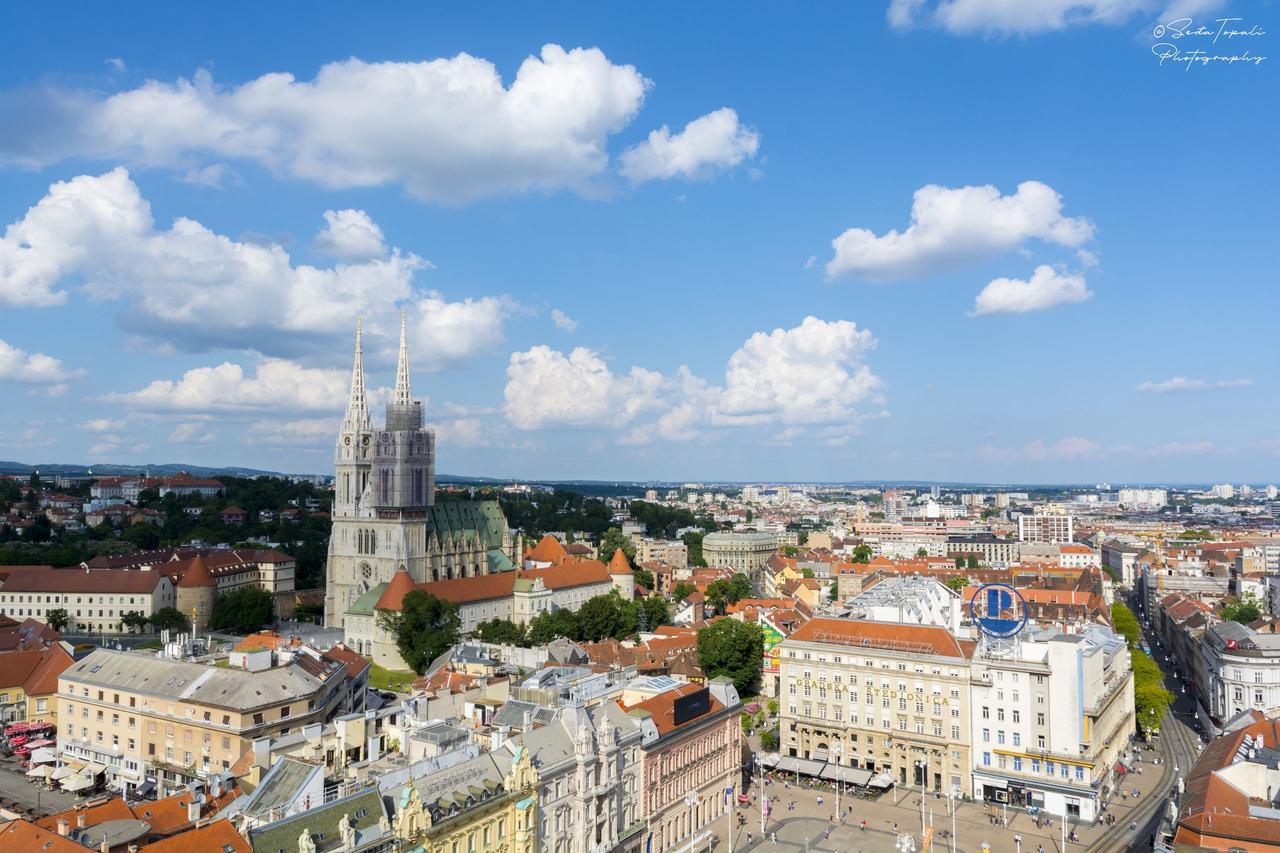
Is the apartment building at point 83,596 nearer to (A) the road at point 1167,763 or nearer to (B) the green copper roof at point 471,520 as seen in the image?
(B) the green copper roof at point 471,520

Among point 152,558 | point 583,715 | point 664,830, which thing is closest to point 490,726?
point 583,715

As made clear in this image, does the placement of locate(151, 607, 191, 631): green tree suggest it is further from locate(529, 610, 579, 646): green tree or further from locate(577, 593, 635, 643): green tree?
locate(577, 593, 635, 643): green tree

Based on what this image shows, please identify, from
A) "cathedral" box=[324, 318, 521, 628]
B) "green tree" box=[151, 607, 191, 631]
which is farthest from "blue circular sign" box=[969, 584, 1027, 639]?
"green tree" box=[151, 607, 191, 631]

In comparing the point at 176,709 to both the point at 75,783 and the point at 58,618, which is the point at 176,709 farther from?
the point at 58,618

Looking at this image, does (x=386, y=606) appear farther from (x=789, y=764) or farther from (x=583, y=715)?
(x=583, y=715)

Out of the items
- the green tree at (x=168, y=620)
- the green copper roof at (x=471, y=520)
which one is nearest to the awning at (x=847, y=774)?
the green copper roof at (x=471, y=520)
